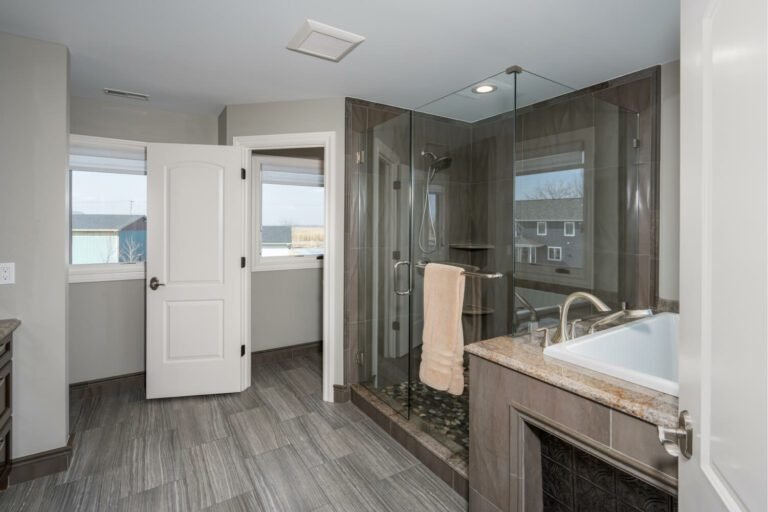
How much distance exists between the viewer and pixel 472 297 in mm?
2312

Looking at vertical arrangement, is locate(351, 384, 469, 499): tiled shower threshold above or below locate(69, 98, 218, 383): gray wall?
below

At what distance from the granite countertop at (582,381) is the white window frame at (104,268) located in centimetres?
290

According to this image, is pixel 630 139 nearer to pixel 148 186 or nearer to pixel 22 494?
pixel 148 186

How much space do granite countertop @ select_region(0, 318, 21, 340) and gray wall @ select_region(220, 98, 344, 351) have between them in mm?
1831

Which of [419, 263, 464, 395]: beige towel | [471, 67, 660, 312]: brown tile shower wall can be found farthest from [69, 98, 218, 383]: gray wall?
[471, 67, 660, 312]: brown tile shower wall

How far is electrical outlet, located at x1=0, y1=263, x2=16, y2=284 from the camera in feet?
6.93

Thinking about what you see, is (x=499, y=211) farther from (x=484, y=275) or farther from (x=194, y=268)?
(x=194, y=268)

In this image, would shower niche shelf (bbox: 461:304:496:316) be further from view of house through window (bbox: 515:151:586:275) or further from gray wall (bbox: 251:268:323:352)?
gray wall (bbox: 251:268:323:352)

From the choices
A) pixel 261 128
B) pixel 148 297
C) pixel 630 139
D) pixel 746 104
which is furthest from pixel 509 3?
pixel 148 297

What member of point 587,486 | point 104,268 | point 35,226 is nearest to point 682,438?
point 587,486

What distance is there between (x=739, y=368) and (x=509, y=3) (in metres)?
1.76

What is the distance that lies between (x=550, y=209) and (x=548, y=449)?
3.90 ft

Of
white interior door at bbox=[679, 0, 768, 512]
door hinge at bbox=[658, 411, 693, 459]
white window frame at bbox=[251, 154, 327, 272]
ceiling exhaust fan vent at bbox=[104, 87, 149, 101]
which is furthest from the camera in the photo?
white window frame at bbox=[251, 154, 327, 272]

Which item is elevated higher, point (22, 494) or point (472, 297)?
point (472, 297)
